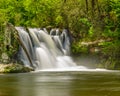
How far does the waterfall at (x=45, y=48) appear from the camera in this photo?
128 feet

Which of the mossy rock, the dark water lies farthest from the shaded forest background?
the dark water

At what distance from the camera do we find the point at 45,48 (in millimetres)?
41750

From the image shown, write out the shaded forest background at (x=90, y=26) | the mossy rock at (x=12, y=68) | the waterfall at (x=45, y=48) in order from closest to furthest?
the mossy rock at (x=12, y=68) → the shaded forest background at (x=90, y=26) → the waterfall at (x=45, y=48)

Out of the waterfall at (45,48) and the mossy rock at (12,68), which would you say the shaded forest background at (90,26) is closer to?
the waterfall at (45,48)

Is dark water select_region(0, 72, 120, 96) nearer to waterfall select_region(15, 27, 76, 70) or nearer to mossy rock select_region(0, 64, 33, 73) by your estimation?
mossy rock select_region(0, 64, 33, 73)

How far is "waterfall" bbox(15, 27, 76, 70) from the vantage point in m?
39.1

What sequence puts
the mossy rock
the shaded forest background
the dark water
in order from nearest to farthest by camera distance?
the dark water
the mossy rock
the shaded forest background

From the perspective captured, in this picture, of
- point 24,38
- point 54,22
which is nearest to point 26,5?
point 54,22

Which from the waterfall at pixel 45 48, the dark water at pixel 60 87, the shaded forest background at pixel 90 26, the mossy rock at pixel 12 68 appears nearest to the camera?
the dark water at pixel 60 87

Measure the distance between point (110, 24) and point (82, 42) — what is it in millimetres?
3706

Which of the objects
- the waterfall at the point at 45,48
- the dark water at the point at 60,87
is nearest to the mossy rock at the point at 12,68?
the waterfall at the point at 45,48

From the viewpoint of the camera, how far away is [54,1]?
177 ft

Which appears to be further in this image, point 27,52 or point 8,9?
point 8,9

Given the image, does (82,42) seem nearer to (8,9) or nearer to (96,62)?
(96,62)
